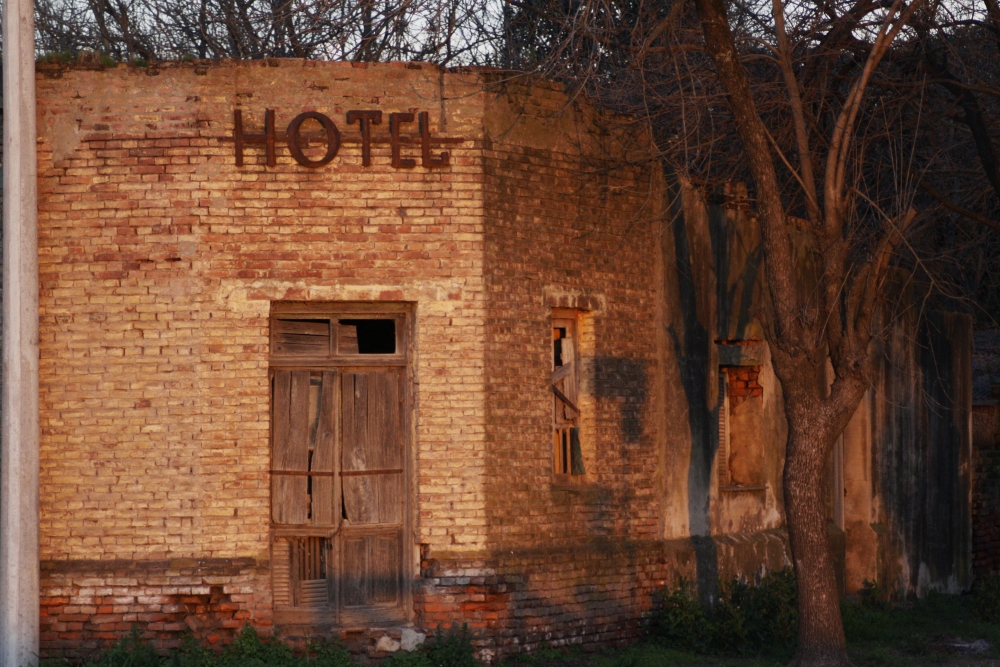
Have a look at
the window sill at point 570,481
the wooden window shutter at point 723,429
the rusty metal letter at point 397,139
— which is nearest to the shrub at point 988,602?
the wooden window shutter at point 723,429

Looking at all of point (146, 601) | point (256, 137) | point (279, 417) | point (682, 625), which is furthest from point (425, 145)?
point (682, 625)

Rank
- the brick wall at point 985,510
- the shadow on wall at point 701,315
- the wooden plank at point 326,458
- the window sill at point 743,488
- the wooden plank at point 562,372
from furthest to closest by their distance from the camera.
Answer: the brick wall at point 985,510 < the window sill at point 743,488 < the shadow on wall at point 701,315 < the wooden plank at point 562,372 < the wooden plank at point 326,458

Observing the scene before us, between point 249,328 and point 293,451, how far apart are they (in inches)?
42.7

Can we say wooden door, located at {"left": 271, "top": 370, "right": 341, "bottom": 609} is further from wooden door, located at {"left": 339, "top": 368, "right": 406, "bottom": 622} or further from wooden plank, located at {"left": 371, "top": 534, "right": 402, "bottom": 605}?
wooden plank, located at {"left": 371, "top": 534, "right": 402, "bottom": 605}

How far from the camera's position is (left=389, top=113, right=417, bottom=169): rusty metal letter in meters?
10.1

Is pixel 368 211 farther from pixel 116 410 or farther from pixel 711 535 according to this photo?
pixel 711 535

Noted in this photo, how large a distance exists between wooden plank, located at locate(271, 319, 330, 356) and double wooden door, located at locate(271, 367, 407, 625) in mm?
170

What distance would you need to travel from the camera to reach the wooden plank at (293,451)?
1025cm

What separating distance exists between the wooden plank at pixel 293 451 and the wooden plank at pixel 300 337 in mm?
184

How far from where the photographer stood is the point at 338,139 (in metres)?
10.1

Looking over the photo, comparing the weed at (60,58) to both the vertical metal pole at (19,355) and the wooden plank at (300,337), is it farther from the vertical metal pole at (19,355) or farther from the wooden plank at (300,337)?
the wooden plank at (300,337)

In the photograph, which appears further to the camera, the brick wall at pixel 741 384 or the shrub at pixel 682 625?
the brick wall at pixel 741 384

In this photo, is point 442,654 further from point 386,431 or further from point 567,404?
point 567,404

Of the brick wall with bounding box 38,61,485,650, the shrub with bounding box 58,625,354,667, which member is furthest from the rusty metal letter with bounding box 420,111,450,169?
the shrub with bounding box 58,625,354,667
